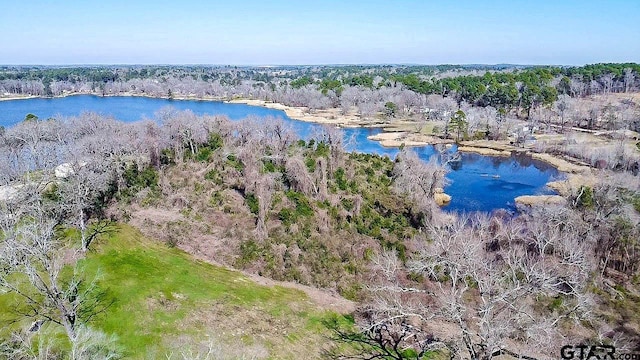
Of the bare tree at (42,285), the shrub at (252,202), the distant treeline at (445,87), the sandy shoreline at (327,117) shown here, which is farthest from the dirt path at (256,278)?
the distant treeline at (445,87)

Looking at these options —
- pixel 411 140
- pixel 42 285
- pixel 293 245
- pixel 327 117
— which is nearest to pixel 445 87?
pixel 327 117

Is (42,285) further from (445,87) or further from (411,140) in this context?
(445,87)

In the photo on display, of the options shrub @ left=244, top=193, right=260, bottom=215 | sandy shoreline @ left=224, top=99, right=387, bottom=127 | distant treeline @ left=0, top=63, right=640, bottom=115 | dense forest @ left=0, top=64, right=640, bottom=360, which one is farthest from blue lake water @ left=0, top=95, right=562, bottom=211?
distant treeline @ left=0, top=63, right=640, bottom=115

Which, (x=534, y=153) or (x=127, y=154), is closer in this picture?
(x=127, y=154)

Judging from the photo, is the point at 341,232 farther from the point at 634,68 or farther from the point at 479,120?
the point at 634,68

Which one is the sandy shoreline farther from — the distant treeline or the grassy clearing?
the grassy clearing

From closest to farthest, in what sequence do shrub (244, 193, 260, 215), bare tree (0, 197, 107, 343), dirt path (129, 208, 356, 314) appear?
bare tree (0, 197, 107, 343) < dirt path (129, 208, 356, 314) < shrub (244, 193, 260, 215)

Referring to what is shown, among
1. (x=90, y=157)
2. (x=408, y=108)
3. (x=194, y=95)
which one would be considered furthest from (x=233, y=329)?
(x=194, y=95)
